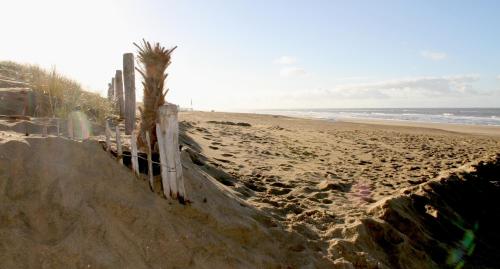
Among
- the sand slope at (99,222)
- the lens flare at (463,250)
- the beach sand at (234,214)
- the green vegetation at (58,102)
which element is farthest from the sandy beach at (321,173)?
the green vegetation at (58,102)

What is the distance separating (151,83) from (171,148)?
1.00 m

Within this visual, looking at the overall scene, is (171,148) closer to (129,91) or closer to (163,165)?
(163,165)

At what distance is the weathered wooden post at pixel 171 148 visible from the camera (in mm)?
4660

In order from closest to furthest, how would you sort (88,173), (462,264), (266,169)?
(88,173) → (462,264) → (266,169)

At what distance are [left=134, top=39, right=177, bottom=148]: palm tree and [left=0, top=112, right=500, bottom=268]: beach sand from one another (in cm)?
64

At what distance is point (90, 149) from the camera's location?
14.6 feet

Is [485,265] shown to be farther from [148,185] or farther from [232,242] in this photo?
[148,185]

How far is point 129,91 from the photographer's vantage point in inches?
333

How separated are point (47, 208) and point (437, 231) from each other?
6.03m

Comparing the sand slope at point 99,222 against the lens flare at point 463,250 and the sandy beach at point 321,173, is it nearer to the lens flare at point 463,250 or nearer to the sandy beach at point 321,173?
the sandy beach at point 321,173

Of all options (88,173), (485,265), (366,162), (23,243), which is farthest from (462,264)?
(23,243)

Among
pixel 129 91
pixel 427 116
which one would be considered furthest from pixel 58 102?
pixel 427 116

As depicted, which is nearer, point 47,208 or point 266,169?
point 47,208

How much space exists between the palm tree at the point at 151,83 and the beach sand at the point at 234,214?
640 mm
